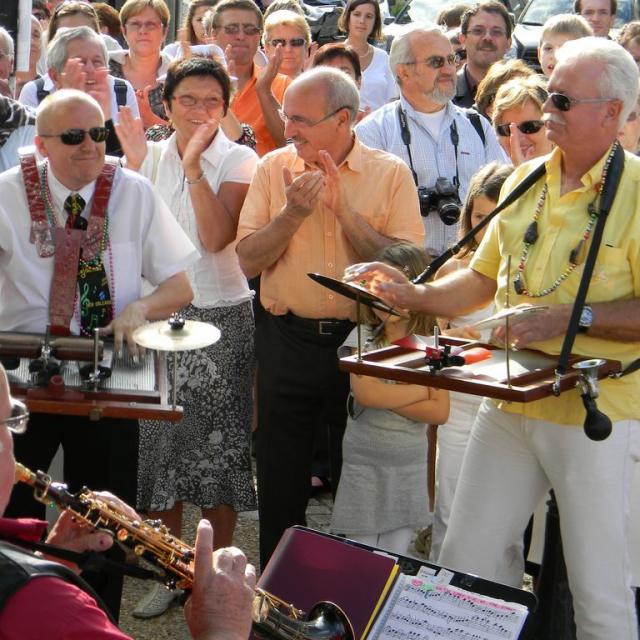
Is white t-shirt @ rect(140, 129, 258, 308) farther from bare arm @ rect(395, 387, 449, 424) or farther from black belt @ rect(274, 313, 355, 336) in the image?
bare arm @ rect(395, 387, 449, 424)

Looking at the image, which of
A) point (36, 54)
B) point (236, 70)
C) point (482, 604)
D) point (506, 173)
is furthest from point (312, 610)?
point (36, 54)

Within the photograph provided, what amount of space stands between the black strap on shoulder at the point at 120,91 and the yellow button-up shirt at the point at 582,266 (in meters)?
3.02

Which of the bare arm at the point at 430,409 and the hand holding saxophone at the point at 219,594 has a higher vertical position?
the hand holding saxophone at the point at 219,594

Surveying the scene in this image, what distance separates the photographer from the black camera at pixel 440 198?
18.2 feet

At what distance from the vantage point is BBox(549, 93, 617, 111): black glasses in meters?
3.54

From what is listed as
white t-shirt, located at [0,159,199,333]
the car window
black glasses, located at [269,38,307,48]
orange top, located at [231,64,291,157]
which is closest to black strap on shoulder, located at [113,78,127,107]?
orange top, located at [231,64,291,157]

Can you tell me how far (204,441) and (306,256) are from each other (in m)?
0.89

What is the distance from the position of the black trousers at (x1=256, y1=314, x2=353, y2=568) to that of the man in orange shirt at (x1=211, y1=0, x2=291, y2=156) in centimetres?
221

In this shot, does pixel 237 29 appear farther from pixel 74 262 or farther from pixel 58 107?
pixel 74 262

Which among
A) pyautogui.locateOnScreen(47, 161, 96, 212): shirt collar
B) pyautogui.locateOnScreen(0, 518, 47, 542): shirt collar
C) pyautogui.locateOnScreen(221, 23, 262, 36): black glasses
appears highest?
pyautogui.locateOnScreen(221, 23, 262, 36): black glasses

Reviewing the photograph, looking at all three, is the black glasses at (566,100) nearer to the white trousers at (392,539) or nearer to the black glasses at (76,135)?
the black glasses at (76,135)

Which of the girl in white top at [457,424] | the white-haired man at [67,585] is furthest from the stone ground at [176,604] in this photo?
the white-haired man at [67,585]

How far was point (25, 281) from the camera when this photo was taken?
3.95 metres

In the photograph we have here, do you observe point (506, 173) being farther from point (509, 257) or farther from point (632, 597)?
point (632, 597)
